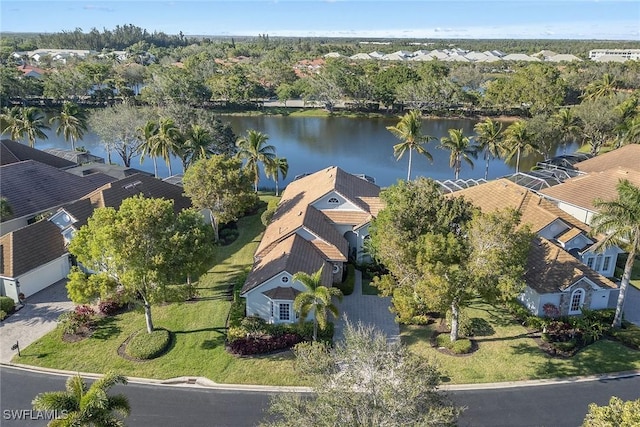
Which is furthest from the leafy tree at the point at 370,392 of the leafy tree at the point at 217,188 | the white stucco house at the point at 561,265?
the leafy tree at the point at 217,188

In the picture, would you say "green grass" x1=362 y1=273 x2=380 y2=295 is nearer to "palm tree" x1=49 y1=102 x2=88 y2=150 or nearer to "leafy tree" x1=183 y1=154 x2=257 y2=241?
"leafy tree" x1=183 y1=154 x2=257 y2=241

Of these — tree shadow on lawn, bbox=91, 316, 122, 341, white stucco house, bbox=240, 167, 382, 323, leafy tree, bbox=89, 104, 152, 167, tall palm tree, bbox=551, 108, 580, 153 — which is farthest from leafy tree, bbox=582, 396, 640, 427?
tall palm tree, bbox=551, 108, 580, 153

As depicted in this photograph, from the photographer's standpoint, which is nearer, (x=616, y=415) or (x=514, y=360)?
(x=616, y=415)

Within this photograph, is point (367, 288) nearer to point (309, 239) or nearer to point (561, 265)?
point (309, 239)

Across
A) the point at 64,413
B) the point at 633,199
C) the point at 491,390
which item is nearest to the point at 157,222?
the point at 64,413

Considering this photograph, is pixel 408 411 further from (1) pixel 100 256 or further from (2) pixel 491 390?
(1) pixel 100 256

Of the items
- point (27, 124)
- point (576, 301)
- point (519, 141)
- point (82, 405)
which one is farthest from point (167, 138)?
point (576, 301)
